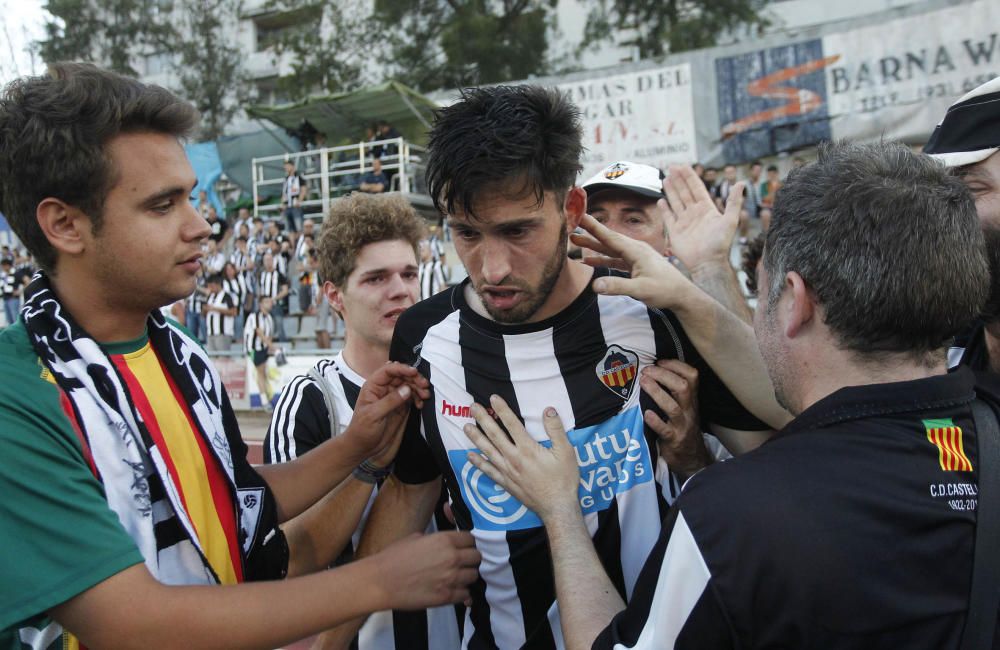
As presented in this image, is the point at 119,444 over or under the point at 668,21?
under

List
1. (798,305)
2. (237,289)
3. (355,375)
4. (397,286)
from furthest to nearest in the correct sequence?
(237,289) < (397,286) < (355,375) < (798,305)

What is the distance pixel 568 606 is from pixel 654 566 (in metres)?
0.33

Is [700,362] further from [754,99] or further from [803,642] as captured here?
[754,99]

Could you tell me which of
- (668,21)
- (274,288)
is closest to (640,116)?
(274,288)

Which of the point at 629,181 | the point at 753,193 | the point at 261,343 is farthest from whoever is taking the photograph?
the point at 753,193

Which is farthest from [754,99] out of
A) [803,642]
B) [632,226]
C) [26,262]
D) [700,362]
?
[26,262]

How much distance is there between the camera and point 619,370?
2.07m

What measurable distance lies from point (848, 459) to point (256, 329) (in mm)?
12971

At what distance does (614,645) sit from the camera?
143cm

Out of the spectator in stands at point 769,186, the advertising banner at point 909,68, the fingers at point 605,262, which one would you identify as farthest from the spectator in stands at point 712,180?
the fingers at point 605,262

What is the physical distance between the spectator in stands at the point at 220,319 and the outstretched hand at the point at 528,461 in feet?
49.5

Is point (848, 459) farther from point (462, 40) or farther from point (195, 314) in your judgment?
point (462, 40)

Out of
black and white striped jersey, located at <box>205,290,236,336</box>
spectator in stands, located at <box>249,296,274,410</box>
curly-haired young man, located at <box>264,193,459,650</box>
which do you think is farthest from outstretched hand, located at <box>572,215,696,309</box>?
black and white striped jersey, located at <box>205,290,236,336</box>

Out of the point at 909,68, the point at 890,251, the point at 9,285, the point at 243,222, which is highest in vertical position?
the point at 909,68
